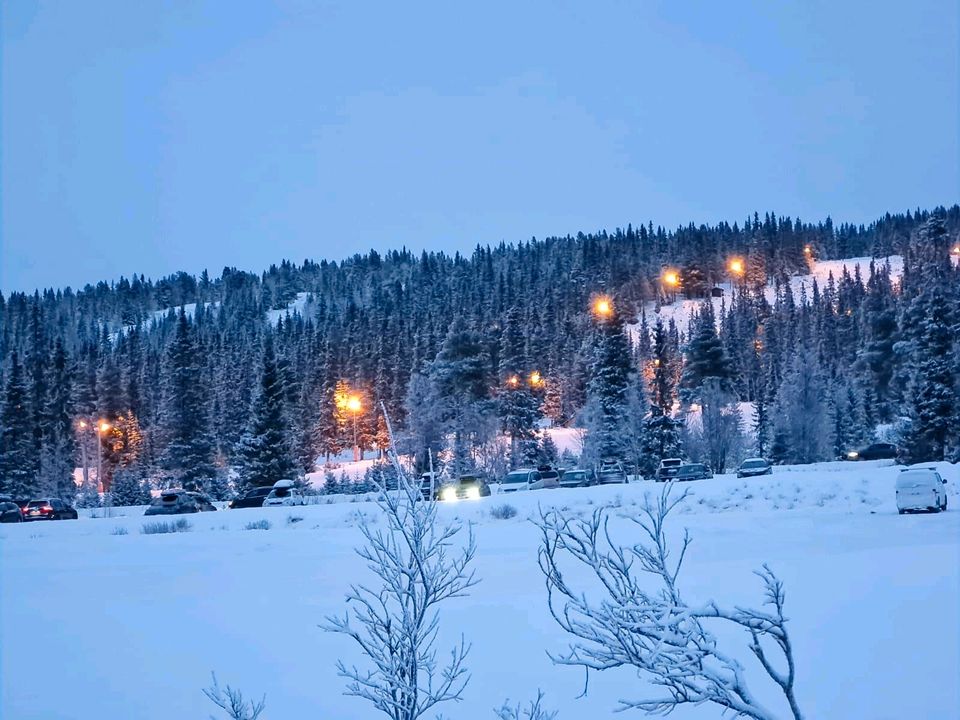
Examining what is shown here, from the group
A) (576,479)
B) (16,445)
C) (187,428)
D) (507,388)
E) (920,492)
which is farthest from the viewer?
(507,388)

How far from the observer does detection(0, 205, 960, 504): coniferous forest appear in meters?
51.8

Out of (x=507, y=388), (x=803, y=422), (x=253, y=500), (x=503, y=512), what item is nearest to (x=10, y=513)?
(x=253, y=500)

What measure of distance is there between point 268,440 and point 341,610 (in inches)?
1300

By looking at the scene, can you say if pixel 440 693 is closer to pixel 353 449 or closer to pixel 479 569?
pixel 479 569

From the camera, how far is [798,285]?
16138cm

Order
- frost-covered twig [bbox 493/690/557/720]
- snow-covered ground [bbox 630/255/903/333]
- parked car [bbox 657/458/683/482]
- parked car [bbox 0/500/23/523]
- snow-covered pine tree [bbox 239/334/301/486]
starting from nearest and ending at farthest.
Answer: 1. frost-covered twig [bbox 493/690/557/720]
2. parked car [bbox 0/500/23/523]
3. parked car [bbox 657/458/683/482]
4. snow-covered pine tree [bbox 239/334/301/486]
5. snow-covered ground [bbox 630/255/903/333]

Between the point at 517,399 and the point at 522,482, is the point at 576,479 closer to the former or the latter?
the point at 522,482

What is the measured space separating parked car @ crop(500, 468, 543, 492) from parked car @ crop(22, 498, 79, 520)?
17704 millimetres

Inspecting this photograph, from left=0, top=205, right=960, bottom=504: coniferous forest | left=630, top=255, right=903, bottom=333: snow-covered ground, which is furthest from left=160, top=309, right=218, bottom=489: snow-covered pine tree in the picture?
left=630, top=255, right=903, bottom=333: snow-covered ground

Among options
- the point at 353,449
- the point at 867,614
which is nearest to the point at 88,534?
the point at 867,614

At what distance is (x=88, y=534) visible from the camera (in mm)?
27000

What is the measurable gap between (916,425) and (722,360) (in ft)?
94.8

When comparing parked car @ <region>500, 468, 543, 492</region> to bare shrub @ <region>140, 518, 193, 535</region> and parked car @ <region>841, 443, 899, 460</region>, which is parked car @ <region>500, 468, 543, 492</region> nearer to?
bare shrub @ <region>140, 518, 193, 535</region>

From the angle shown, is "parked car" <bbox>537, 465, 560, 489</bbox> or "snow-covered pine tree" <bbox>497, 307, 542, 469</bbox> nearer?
"parked car" <bbox>537, 465, 560, 489</bbox>
